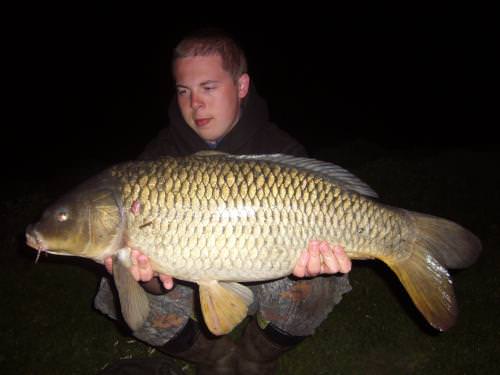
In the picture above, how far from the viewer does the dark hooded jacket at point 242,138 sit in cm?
175

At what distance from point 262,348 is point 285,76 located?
1878cm

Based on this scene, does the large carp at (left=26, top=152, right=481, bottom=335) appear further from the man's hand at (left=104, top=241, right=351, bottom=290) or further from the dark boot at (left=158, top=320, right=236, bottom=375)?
the dark boot at (left=158, top=320, right=236, bottom=375)

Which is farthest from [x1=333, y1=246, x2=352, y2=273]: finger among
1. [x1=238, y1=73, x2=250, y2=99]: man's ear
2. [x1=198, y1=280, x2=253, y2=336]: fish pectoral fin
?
[x1=238, y1=73, x2=250, y2=99]: man's ear

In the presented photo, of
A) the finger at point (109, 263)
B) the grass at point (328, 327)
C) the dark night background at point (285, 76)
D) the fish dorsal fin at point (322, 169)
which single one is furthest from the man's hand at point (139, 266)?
the dark night background at point (285, 76)

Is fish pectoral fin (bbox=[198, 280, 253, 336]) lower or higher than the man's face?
lower

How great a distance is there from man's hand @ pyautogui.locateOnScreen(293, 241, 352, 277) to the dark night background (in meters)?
7.13

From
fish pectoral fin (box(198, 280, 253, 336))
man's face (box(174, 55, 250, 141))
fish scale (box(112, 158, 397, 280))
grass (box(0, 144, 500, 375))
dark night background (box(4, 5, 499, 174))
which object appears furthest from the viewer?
dark night background (box(4, 5, 499, 174))

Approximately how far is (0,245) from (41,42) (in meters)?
20.9

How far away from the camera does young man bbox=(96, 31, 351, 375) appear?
1.60 metres

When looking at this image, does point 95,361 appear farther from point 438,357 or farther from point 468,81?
point 468,81

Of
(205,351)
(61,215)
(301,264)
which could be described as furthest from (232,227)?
(205,351)

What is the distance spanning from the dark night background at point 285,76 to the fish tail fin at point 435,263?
22.8ft

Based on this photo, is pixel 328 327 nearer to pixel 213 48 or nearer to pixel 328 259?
pixel 328 259

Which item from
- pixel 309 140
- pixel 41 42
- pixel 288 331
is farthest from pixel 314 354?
pixel 41 42
